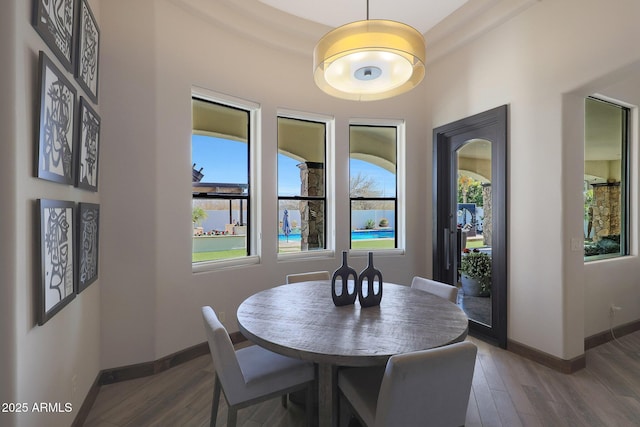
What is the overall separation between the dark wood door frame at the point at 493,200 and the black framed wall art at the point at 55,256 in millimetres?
3338

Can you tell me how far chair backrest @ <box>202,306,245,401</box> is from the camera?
1.51 meters

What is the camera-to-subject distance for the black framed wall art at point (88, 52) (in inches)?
70.6

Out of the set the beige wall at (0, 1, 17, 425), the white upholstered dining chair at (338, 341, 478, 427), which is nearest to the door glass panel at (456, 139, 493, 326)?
the white upholstered dining chair at (338, 341, 478, 427)

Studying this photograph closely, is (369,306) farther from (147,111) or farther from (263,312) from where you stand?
(147,111)

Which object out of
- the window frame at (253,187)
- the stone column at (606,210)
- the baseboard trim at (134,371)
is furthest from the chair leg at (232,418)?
the stone column at (606,210)

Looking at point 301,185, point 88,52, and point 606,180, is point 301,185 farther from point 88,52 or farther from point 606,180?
point 606,180

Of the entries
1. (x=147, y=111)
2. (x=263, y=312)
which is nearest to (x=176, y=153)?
(x=147, y=111)

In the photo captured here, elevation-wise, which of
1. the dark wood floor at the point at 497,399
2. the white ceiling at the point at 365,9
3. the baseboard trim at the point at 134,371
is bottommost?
the dark wood floor at the point at 497,399

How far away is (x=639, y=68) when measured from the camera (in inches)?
84.4

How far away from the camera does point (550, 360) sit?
A: 262cm

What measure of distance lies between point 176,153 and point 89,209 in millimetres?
870

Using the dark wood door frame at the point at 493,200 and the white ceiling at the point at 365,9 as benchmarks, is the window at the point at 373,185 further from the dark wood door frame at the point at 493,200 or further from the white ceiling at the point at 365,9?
the white ceiling at the point at 365,9

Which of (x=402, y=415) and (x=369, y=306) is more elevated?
(x=369, y=306)

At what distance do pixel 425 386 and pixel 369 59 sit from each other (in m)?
1.69
